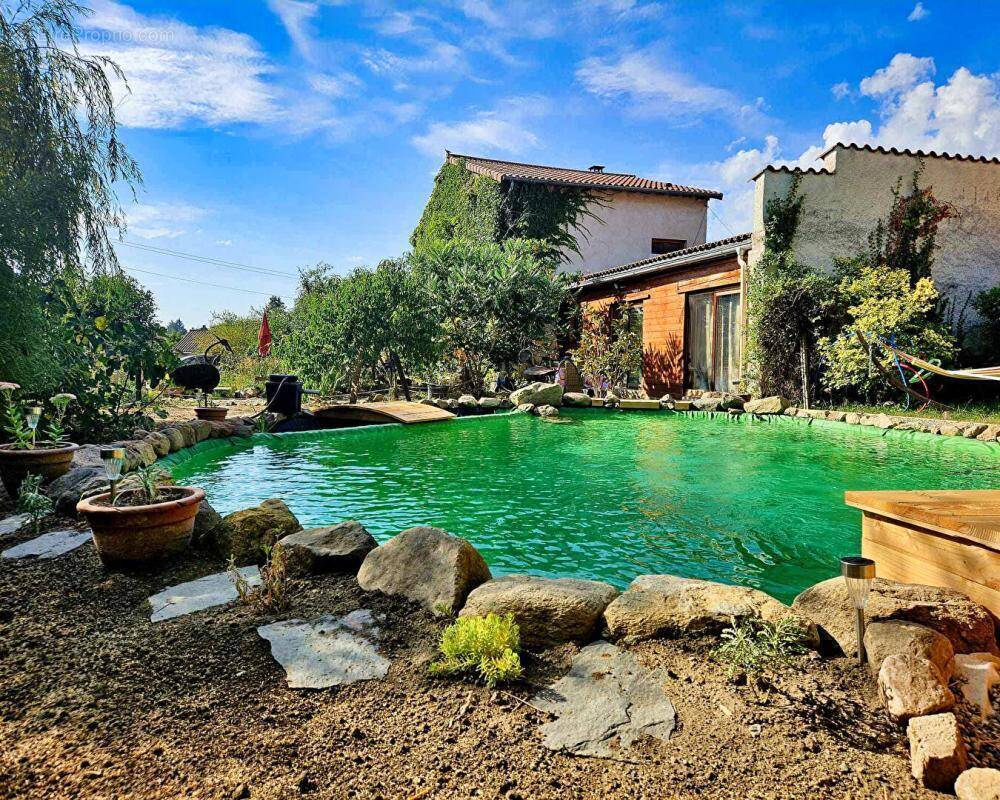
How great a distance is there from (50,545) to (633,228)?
18.9m

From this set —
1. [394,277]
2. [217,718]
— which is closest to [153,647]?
[217,718]

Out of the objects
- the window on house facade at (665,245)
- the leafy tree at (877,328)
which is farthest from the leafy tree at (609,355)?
the window on house facade at (665,245)

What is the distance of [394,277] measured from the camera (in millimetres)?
11109

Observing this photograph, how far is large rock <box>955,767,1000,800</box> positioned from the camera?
4.10 ft

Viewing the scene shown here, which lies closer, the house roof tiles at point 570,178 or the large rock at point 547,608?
the large rock at point 547,608

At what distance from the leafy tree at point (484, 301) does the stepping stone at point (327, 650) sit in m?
10.7

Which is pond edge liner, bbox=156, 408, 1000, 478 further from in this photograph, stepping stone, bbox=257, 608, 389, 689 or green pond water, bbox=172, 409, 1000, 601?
stepping stone, bbox=257, 608, 389, 689

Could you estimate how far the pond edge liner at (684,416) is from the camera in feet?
23.1

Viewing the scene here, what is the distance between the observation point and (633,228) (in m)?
19.3

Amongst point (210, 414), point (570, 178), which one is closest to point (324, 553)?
point (210, 414)

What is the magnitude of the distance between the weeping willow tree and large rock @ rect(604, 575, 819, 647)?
5.27m

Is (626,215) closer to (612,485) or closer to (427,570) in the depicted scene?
(612,485)

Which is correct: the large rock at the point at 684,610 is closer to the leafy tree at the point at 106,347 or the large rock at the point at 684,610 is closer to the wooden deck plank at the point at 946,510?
the wooden deck plank at the point at 946,510

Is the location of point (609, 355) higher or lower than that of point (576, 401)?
higher
